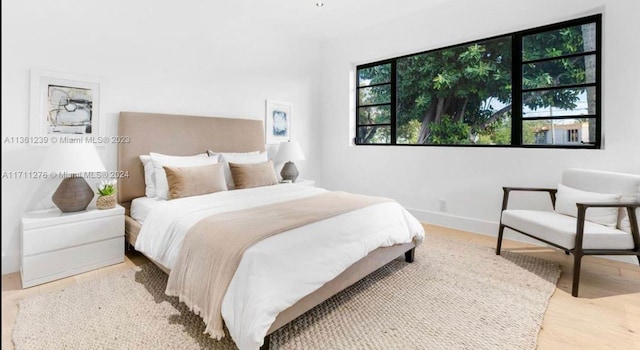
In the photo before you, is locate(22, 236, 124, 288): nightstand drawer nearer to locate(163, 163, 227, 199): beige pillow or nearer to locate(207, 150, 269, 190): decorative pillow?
locate(163, 163, 227, 199): beige pillow

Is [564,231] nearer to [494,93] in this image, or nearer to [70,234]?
[494,93]

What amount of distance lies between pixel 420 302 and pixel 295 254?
1024mm

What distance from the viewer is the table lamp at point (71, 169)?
246 centimetres

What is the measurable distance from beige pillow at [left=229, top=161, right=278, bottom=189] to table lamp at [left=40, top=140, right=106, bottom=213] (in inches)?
48.2

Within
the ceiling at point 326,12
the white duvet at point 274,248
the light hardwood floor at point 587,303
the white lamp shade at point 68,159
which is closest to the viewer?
the white duvet at point 274,248

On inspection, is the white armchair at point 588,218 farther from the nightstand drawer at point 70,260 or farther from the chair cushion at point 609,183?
the nightstand drawer at point 70,260

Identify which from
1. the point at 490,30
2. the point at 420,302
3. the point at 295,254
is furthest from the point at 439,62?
the point at 295,254

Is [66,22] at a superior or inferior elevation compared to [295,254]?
superior

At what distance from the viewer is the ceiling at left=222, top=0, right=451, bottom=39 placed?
3889 mm

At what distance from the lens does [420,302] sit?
2.19 m

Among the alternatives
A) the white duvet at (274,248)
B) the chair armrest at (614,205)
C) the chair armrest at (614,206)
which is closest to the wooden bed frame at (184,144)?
the white duvet at (274,248)

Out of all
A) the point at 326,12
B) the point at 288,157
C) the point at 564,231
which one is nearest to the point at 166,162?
→ the point at 288,157

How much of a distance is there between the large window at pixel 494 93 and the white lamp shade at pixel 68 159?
139 inches

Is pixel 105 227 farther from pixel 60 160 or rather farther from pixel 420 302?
pixel 420 302
